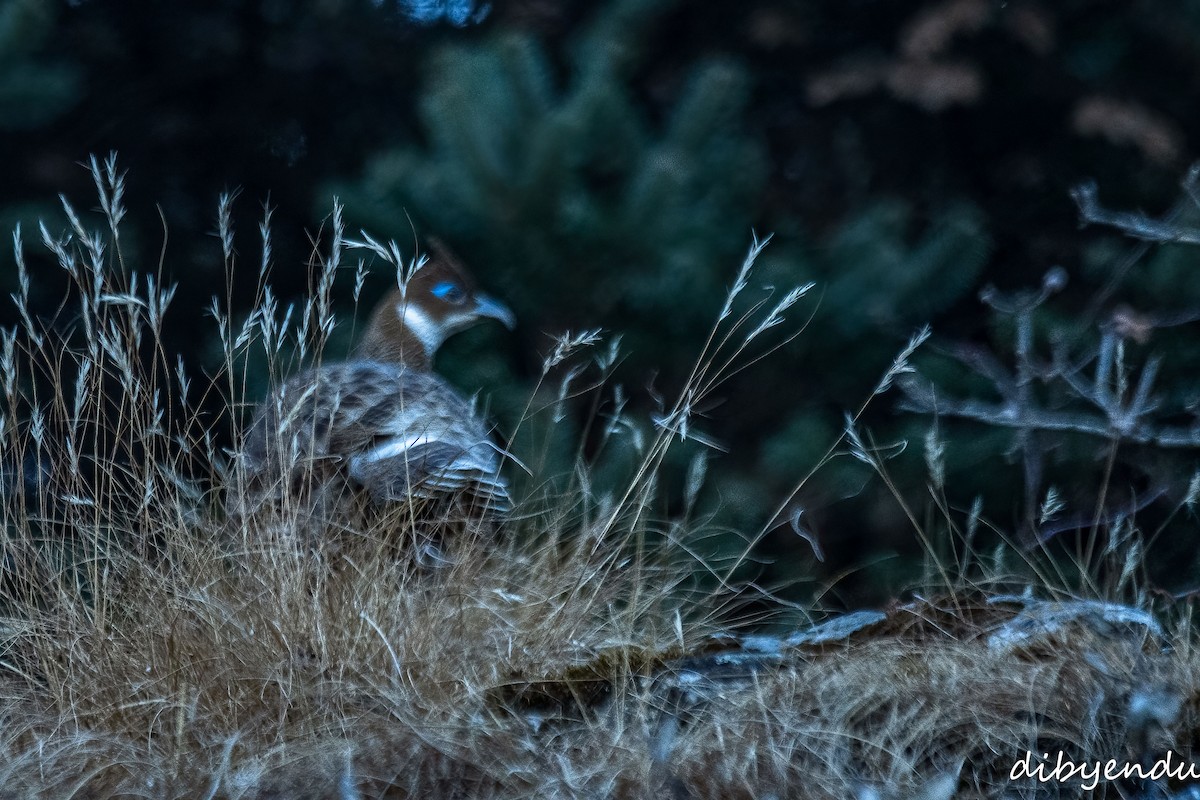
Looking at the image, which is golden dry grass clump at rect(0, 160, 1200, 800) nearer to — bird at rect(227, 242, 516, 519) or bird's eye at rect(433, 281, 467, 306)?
bird at rect(227, 242, 516, 519)

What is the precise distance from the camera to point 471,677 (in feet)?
9.76

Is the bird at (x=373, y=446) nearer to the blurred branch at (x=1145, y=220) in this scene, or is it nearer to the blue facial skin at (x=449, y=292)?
the blue facial skin at (x=449, y=292)

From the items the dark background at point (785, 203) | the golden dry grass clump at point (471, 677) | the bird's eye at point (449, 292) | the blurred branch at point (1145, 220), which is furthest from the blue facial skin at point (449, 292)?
the blurred branch at point (1145, 220)

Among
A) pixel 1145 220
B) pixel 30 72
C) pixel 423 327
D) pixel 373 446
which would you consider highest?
pixel 30 72

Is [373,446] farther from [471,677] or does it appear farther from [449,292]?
[449,292]

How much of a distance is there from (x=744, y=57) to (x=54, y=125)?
259cm

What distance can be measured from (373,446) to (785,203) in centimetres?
192

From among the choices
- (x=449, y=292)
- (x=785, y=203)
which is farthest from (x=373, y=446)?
(x=785, y=203)

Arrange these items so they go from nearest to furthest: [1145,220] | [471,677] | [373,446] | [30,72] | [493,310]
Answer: [471,677] < [373,446] < [1145,220] < [493,310] < [30,72]

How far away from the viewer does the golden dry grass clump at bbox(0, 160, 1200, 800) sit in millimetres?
2516

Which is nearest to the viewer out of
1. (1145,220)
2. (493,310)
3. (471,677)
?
(471,677)

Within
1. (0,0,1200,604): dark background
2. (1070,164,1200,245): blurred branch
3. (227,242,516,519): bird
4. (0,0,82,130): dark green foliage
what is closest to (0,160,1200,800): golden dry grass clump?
(227,242,516,519): bird

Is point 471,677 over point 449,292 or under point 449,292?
under

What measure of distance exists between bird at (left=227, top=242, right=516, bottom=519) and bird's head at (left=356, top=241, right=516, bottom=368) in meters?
0.43
